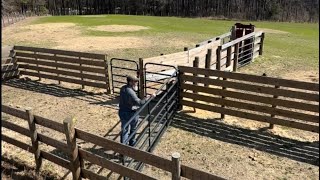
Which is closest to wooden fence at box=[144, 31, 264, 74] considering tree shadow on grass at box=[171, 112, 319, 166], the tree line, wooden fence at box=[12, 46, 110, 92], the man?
tree shadow on grass at box=[171, 112, 319, 166]

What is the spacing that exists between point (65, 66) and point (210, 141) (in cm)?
685

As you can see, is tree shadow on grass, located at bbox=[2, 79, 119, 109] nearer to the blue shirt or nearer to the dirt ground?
the dirt ground

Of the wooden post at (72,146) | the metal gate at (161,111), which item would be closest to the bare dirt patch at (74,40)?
the metal gate at (161,111)

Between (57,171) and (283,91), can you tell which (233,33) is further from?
(57,171)

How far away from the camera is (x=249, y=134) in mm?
8133

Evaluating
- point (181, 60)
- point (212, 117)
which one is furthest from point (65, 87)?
point (212, 117)

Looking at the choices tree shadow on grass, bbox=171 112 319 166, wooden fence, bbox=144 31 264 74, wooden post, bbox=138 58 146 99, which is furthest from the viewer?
wooden fence, bbox=144 31 264 74

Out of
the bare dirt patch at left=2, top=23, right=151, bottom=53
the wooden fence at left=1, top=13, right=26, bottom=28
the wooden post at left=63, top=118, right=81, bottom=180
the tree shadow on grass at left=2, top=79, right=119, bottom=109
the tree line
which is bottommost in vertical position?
the tree shadow on grass at left=2, top=79, right=119, bottom=109

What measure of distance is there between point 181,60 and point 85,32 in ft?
72.1

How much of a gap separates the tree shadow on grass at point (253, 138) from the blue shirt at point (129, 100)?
227cm

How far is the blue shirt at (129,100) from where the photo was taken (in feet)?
21.4

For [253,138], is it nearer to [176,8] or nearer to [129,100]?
[129,100]

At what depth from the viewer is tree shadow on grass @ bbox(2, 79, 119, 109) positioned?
35.2 ft

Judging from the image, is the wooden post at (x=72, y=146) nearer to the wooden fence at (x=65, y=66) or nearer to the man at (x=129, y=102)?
the man at (x=129, y=102)
